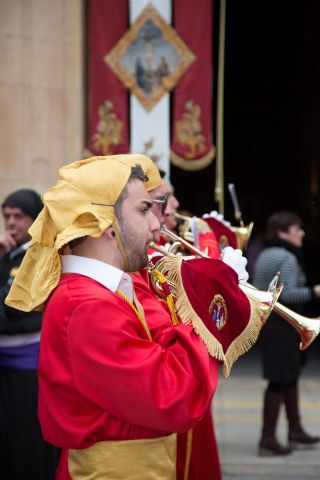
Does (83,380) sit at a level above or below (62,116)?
below

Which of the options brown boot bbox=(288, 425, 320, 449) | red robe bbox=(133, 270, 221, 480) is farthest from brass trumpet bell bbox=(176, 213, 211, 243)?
brown boot bbox=(288, 425, 320, 449)

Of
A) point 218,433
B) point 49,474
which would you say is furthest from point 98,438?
point 218,433

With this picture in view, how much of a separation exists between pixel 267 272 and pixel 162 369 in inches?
163

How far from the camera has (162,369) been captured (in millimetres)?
2426

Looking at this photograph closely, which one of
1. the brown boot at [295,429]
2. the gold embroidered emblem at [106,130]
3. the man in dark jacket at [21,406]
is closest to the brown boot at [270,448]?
the brown boot at [295,429]

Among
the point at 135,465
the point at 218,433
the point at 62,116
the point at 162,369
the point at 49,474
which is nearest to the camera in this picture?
the point at 162,369

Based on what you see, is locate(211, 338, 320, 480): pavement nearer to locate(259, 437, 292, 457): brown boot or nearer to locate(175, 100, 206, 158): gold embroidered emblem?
locate(259, 437, 292, 457): brown boot

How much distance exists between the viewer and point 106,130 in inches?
329

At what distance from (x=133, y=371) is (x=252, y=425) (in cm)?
544

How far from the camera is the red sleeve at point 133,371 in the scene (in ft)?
7.86

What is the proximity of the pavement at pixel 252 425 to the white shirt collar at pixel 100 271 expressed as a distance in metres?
3.77

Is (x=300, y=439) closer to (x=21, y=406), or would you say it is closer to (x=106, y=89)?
(x=21, y=406)

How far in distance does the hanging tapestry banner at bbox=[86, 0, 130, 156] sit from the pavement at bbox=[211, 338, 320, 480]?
2826mm

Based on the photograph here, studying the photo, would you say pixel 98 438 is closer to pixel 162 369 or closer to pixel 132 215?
pixel 162 369
